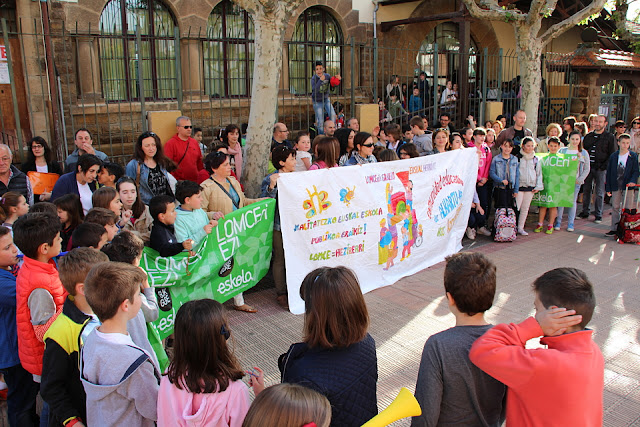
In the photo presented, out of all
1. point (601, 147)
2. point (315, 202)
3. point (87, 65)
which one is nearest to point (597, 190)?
point (601, 147)

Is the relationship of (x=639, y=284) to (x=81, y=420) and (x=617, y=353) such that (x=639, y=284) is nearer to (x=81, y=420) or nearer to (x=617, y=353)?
(x=617, y=353)

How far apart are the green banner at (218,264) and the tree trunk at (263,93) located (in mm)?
1423

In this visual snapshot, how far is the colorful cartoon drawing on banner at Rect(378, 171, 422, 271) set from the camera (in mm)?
6238

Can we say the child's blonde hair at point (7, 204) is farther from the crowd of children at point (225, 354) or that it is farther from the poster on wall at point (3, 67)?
the poster on wall at point (3, 67)

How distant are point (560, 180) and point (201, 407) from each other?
26.1ft

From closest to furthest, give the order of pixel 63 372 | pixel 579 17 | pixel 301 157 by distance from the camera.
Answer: pixel 63 372, pixel 301 157, pixel 579 17

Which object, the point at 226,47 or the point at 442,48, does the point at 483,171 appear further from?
the point at 442,48

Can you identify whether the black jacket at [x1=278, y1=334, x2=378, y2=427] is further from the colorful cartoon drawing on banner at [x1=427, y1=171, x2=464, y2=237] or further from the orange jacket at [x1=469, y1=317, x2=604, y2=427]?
the colorful cartoon drawing on banner at [x1=427, y1=171, x2=464, y2=237]

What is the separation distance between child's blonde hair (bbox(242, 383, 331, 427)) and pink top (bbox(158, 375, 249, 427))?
0.51 meters

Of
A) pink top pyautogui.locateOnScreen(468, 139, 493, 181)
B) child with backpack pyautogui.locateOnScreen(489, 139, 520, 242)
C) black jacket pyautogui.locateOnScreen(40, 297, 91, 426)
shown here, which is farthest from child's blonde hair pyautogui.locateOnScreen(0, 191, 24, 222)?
child with backpack pyautogui.locateOnScreen(489, 139, 520, 242)

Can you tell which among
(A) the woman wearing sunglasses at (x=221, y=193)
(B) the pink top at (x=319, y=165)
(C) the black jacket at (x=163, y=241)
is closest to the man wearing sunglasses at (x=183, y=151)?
(A) the woman wearing sunglasses at (x=221, y=193)

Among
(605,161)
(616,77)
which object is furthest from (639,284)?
(616,77)

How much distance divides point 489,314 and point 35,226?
167 inches

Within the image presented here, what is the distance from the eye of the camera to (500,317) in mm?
5293
